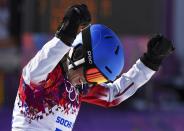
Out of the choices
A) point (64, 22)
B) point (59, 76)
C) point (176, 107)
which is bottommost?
point (176, 107)

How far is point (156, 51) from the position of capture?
13.3 ft

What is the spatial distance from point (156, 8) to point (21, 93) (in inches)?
228

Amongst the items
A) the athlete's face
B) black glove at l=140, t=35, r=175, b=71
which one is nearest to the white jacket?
the athlete's face

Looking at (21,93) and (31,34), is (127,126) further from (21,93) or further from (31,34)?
(21,93)

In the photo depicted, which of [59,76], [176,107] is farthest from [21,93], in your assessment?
[176,107]

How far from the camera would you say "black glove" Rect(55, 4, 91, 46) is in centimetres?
346

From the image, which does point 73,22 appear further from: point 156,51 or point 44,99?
point 156,51

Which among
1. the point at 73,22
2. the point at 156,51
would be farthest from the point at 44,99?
the point at 156,51

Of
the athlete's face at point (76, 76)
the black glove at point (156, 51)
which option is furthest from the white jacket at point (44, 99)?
the black glove at point (156, 51)

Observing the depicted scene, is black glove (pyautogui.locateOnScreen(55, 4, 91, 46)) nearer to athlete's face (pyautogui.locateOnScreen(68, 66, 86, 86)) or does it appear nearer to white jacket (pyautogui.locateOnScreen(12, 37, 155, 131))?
white jacket (pyautogui.locateOnScreen(12, 37, 155, 131))

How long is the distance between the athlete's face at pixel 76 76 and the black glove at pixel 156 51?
1.62 ft

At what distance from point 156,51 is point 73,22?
0.77 m

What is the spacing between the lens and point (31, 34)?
930cm

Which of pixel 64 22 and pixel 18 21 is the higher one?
pixel 64 22
